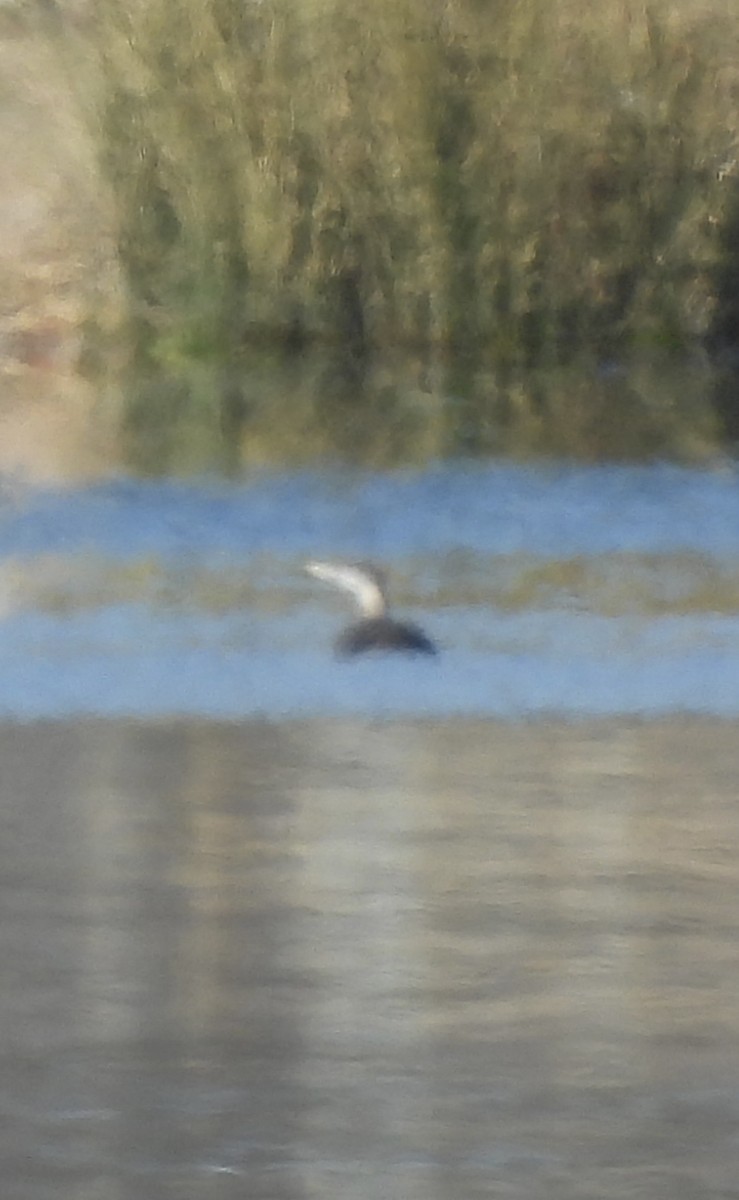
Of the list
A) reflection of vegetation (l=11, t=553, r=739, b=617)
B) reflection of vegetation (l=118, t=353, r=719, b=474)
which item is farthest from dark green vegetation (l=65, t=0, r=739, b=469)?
reflection of vegetation (l=11, t=553, r=739, b=617)

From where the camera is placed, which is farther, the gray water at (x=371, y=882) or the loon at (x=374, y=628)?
the loon at (x=374, y=628)

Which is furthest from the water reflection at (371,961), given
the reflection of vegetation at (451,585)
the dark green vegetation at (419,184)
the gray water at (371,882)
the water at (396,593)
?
the dark green vegetation at (419,184)

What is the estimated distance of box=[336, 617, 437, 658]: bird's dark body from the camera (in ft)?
22.6

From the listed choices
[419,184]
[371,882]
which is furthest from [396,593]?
[419,184]

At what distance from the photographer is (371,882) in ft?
15.8

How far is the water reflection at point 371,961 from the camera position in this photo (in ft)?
11.7

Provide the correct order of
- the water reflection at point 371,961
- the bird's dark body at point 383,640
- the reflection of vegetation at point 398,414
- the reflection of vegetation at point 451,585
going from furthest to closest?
the reflection of vegetation at point 398,414 → the reflection of vegetation at point 451,585 → the bird's dark body at point 383,640 → the water reflection at point 371,961

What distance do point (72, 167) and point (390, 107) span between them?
7.14 ft

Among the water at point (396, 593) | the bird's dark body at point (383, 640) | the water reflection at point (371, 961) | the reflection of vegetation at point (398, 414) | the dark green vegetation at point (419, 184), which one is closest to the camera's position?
the water reflection at point (371, 961)

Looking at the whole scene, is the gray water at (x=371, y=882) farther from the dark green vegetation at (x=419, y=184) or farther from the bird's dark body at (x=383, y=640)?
the dark green vegetation at (x=419, y=184)

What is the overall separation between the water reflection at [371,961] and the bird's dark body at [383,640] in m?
0.77

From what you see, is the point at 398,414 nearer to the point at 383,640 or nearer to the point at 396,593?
the point at 396,593

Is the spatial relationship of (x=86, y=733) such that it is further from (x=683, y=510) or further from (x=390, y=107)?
(x=390, y=107)

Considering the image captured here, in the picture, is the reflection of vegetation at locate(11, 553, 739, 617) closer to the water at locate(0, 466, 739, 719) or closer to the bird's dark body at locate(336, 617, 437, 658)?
the water at locate(0, 466, 739, 719)
